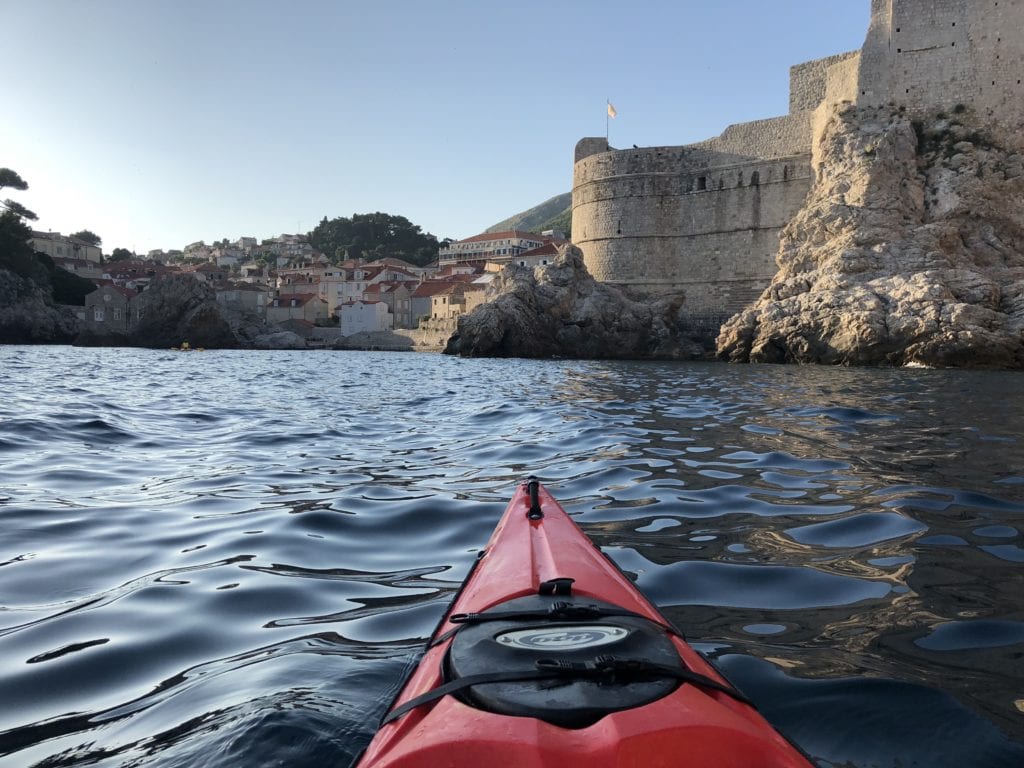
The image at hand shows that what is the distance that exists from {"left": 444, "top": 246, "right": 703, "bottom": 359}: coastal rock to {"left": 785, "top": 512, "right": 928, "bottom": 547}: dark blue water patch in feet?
78.3

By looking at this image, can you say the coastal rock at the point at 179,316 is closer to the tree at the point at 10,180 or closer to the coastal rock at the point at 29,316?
the coastal rock at the point at 29,316

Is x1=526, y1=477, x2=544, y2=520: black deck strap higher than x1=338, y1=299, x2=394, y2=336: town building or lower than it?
lower

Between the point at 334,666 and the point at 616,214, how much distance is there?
2986 centimetres

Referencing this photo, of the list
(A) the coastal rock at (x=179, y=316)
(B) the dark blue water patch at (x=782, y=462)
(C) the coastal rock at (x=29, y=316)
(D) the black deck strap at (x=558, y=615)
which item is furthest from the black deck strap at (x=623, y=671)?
(A) the coastal rock at (x=179, y=316)

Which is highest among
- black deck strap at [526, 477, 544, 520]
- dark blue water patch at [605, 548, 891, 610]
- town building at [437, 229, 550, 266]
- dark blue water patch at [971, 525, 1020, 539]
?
town building at [437, 229, 550, 266]

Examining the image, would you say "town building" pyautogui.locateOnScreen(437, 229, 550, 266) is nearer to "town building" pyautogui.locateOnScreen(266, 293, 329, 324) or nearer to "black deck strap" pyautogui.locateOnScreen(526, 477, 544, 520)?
"town building" pyautogui.locateOnScreen(266, 293, 329, 324)

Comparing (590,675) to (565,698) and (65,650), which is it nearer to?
(565,698)

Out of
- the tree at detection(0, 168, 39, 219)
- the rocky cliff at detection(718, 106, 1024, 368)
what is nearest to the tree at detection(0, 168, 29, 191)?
the tree at detection(0, 168, 39, 219)

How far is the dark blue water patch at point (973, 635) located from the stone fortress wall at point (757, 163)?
80.1 ft

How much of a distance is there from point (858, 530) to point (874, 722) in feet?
5.89

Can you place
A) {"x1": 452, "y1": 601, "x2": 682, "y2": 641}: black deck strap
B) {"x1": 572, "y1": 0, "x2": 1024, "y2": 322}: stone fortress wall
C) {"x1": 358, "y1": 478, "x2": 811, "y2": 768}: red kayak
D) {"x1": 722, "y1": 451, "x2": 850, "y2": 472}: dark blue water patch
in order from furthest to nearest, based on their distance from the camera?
1. {"x1": 572, "y1": 0, "x2": 1024, "y2": 322}: stone fortress wall
2. {"x1": 722, "y1": 451, "x2": 850, "y2": 472}: dark blue water patch
3. {"x1": 452, "y1": 601, "x2": 682, "y2": 641}: black deck strap
4. {"x1": 358, "y1": 478, "x2": 811, "y2": 768}: red kayak

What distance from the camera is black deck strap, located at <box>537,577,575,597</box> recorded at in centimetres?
160

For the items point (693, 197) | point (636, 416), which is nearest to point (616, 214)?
point (693, 197)

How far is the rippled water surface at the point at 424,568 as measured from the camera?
5.45ft
